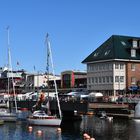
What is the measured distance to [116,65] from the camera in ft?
458

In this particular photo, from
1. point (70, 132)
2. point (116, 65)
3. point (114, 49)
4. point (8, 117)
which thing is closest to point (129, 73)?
point (116, 65)

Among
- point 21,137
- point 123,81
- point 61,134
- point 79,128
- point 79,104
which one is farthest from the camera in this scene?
point 123,81

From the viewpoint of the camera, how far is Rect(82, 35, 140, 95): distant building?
140 m

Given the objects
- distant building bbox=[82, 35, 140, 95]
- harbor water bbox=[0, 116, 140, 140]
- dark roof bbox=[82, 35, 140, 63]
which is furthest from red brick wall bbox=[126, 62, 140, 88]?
harbor water bbox=[0, 116, 140, 140]

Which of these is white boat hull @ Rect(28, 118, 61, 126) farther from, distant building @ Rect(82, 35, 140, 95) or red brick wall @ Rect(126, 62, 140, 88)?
red brick wall @ Rect(126, 62, 140, 88)

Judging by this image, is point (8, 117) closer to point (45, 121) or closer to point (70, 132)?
point (45, 121)

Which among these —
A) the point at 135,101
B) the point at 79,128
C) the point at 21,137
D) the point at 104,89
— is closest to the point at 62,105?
the point at 79,128

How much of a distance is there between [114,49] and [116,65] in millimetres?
4790

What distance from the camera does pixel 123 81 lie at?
141 m

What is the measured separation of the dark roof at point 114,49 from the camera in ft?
459

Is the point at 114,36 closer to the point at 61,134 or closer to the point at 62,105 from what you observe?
the point at 62,105

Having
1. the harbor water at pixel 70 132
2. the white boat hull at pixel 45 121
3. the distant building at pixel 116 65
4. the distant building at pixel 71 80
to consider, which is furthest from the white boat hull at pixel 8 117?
the distant building at pixel 71 80

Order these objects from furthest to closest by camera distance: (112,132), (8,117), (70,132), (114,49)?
(114,49)
(8,117)
(70,132)
(112,132)

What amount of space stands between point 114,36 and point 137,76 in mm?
14113
